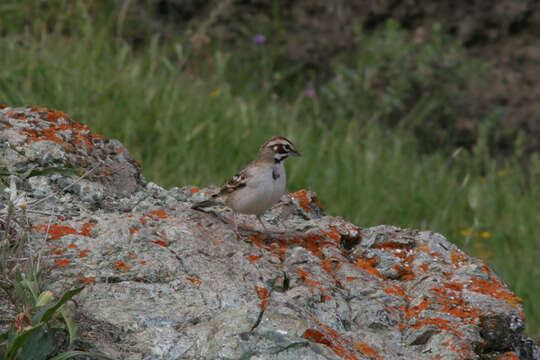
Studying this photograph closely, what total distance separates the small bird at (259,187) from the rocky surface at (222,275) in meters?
0.12

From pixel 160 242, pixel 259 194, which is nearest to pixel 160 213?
pixel 160 242

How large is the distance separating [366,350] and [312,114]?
22.9ft

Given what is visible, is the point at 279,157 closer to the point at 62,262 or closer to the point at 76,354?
the point at 62,262

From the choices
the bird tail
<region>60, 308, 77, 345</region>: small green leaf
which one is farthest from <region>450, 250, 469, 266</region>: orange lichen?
<region>60, 308, 77, 345</region>: small green leaf

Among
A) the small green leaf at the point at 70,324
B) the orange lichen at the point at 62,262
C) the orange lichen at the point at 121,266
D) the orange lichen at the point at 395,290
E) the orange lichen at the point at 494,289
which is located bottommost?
the small green leaf at the point at 70,324

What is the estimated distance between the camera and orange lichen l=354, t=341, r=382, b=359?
3393 mm

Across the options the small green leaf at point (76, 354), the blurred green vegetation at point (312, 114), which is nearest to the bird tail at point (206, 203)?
the small green leaf at point (76, 354)

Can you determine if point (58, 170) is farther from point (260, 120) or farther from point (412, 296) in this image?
point (260, 120)

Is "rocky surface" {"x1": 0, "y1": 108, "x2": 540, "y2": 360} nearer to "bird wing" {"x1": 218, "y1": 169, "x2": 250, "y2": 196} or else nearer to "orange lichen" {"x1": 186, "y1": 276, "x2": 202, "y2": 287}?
"orange lichen" {"x1": 186, "y1": 276, "x2": 202, "y2": 287}

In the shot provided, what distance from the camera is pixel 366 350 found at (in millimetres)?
3418

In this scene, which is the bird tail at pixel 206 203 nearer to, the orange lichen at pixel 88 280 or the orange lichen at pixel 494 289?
the orange lichen at pixel 88 280

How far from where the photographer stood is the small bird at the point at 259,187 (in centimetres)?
467

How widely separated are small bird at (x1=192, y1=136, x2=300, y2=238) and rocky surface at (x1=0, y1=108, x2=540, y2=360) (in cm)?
12

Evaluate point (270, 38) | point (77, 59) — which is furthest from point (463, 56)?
point (77, 59)
